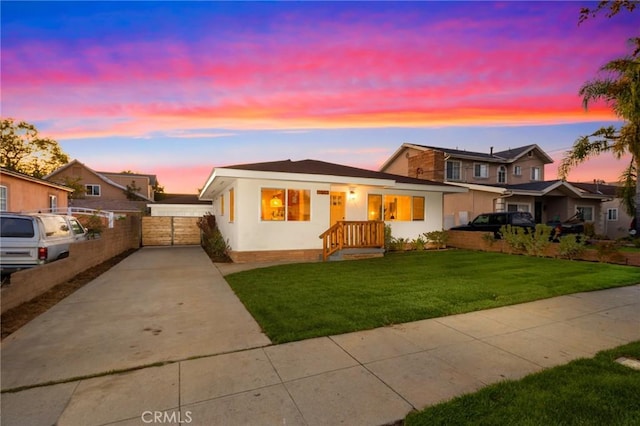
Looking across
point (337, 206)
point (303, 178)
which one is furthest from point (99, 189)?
point (303, 178)

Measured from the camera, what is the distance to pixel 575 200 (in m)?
22.6

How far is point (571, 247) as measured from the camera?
35.0 feet

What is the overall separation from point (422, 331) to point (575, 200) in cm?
2529

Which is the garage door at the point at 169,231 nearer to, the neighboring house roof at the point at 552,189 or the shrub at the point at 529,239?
the shrub at the point at 529,239

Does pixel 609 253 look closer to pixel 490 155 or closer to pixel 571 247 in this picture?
pixel 571 247

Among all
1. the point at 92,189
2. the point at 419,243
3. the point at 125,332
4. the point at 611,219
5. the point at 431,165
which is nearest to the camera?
the point at 125,332

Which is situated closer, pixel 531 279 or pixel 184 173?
pixel 531 279

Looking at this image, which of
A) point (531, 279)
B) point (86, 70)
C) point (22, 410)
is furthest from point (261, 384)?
point (86, 70)

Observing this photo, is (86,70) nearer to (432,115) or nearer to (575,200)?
(432,115)

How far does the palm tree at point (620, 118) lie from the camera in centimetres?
1205

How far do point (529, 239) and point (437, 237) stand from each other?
368 centimetres

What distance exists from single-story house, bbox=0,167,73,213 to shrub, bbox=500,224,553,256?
1974 centimetres

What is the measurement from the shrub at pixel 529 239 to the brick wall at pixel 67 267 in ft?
47.8

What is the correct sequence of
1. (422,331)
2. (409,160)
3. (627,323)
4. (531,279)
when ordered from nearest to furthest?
(422,331) → (627,323) → (531,279) → (409,160)
